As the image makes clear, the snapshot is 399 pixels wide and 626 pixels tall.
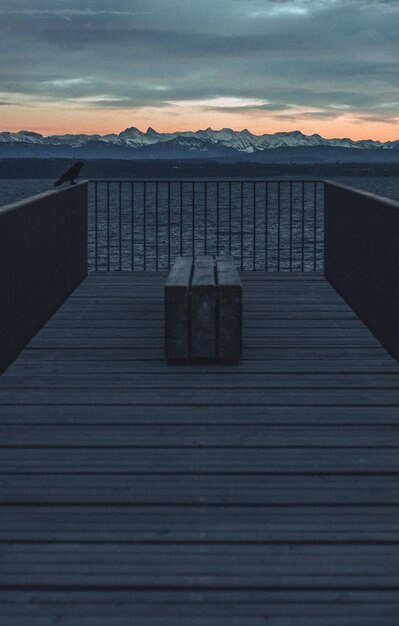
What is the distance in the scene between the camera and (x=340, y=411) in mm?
5480

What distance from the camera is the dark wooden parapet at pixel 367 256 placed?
276 inches

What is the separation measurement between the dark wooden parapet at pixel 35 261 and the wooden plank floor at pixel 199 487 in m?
0.38

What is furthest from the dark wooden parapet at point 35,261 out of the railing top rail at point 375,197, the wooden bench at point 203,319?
the railing top rail at point 375,197

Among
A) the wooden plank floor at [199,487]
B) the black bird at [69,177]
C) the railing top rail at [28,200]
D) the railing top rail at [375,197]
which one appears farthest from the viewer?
the black bird at [69,177]

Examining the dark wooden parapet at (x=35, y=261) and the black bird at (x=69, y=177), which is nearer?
the dark wooden parapet at (x=35, y=261)

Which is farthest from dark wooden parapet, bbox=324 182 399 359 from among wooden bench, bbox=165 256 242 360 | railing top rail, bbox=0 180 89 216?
railing top rail, bbox=0 180 89 216

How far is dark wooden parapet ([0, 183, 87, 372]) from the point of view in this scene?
261 inches

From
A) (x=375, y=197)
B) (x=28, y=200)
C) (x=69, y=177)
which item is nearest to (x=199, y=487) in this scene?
(x=28, y=200)

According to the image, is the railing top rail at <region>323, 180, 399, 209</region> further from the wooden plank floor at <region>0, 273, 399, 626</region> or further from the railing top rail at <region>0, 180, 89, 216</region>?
the railing top rail at <region>0, 180, 89, 216</region>

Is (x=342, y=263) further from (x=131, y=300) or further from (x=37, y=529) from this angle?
(x=37, y=529)

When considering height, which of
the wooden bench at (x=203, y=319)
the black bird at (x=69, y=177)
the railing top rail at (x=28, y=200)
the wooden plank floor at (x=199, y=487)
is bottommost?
the wooden plank floor at (x=199, y=487)

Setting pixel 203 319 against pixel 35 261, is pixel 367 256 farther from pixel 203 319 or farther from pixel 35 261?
pixel 35 261

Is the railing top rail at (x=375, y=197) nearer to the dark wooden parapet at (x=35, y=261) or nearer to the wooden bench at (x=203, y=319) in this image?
the wooden bench at (x=203, y=319)

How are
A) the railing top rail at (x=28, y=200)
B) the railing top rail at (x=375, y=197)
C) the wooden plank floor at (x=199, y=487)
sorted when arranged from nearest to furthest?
the wooden plank floor at (x=199, y=487)
the railing top rail at (x=28, y=200)
the railing top rail at (x=375, y=197)
